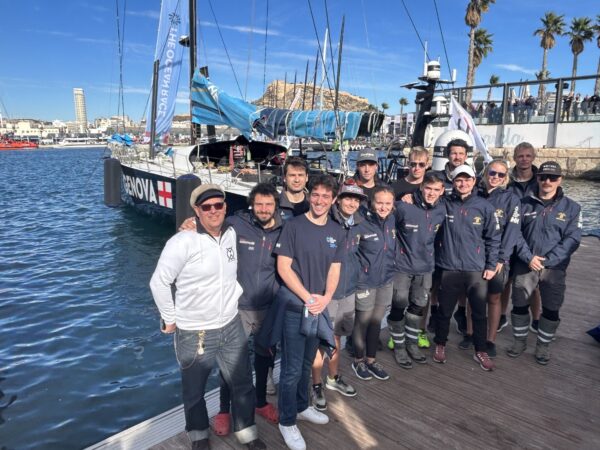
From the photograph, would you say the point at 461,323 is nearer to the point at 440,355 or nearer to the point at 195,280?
the point at 440,355

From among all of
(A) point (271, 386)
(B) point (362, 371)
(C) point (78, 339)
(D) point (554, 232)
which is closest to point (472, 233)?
(D) point (554, 232)

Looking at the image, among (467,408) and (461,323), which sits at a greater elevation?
(461,323)

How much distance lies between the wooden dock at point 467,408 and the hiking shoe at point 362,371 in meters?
0.05

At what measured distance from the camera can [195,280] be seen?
246cm

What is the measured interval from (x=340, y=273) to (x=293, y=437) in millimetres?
1189

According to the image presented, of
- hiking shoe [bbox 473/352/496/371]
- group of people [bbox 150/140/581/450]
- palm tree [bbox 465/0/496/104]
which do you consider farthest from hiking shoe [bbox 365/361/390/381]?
palm tree [bbox 465/0/496/104]

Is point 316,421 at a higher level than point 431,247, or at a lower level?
lower

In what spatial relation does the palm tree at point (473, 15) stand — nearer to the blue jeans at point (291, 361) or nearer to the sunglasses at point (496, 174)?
the sunglasses at point (496, 174)

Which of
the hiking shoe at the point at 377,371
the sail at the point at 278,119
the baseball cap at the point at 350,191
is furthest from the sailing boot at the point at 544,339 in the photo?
the sail at the point at 278,119

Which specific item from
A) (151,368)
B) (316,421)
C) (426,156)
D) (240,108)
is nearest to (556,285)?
(426,156)

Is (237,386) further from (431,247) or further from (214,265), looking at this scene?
(431,247)

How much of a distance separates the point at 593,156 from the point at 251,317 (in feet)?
94.9

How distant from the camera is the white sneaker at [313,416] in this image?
2.95 m

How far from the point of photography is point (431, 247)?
362cm
